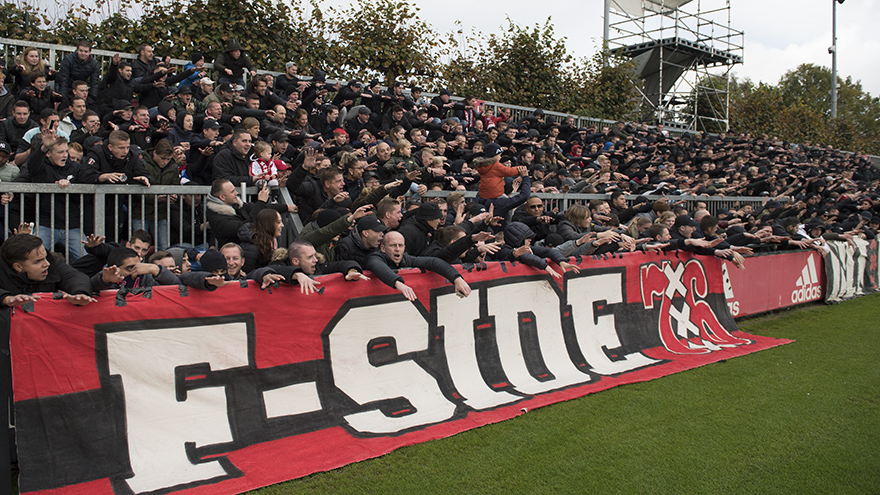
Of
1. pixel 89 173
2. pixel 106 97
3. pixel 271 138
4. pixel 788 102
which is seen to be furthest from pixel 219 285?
pixel 788 102

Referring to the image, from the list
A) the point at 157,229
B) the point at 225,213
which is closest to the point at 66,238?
the point at 157,229

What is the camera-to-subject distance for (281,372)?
502cm

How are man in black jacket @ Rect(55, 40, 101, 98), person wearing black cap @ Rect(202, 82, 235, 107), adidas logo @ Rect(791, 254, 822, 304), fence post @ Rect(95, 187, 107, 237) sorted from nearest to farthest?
fence post @ Rect(95, 187, 107, 237), man in black jacket @ Rect(55, 40, 101, 98), person wearing black cap @ Rect(202, 82, 235, 107), adidas logo @ Rect(791, 254, 822, 304)

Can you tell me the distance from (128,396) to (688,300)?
758cm

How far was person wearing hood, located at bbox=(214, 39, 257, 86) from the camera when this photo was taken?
40.0ft

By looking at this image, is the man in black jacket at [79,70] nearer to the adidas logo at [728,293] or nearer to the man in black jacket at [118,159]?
the man in black jacket at [118,159]

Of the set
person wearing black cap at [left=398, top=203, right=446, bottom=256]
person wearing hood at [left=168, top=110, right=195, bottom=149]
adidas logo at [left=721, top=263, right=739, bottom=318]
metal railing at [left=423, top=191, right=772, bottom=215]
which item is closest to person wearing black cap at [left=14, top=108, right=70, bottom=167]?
person wearing hood at [left=168, top=110, right=195, bottom=149]

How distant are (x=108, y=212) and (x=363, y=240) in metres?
2.90

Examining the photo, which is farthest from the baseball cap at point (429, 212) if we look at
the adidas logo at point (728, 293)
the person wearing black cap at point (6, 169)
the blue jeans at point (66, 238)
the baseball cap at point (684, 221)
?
the adidas logo at point (728, 293)

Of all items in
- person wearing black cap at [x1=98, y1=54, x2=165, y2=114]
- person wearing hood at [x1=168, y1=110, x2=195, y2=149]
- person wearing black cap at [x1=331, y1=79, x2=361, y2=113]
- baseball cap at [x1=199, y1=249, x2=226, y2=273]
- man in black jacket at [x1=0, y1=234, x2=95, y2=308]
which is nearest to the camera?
man in black jacket at [x1=0, y1=234, x2=95, y2=308]

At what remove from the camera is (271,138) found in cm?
990

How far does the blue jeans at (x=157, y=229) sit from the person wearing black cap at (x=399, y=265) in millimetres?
2553

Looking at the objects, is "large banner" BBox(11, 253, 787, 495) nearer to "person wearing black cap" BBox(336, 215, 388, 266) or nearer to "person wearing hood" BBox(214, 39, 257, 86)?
"person wearing black cap" BBox(336, 215, 388, 266)

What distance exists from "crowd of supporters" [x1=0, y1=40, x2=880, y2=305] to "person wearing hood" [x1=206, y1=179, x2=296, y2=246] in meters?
0.02
